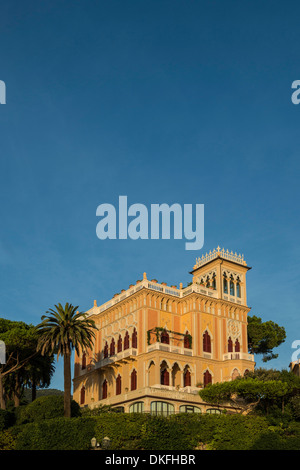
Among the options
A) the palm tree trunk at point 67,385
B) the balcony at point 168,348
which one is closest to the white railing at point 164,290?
the balcony at point 168,348

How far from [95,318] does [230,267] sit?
16.4m

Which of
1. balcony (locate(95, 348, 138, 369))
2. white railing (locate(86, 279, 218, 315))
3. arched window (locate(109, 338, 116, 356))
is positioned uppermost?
white railing (locate(86, 279, 218, 315))

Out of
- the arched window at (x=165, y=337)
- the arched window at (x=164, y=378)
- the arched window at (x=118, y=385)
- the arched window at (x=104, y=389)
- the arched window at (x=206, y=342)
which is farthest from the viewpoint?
the arched window at (x=104, y=389)

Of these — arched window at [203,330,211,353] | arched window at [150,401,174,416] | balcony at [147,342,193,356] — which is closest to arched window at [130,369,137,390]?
balcony at [147,342,193,356]

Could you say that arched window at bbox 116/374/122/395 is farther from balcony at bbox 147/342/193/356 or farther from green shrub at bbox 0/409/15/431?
green shrub at bbox 0/409/15/431

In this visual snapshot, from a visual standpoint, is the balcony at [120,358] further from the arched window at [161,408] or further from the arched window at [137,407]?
the arched window at [161,408]

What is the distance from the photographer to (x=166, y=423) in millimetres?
49562

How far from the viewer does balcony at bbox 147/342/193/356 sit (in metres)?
60.5

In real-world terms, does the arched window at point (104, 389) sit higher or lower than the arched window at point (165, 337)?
lower

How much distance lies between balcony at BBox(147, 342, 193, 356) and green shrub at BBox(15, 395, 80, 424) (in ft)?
35.2

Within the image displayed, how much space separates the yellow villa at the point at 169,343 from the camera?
5978cm

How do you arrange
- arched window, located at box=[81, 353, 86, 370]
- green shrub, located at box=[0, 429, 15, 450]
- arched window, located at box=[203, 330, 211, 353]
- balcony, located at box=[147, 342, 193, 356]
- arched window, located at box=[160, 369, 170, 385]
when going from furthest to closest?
1. arched window, located at box=[81, 353, 86, 370]
2. arched window, located at box=[203, 330, 211, 353]
3. arched window, located at box=[160, 369, 170, 385]
4. balcony, located at box=[147, 342, 193, 356]
5. green shrub, located at box=[0, 429, 15, 450]

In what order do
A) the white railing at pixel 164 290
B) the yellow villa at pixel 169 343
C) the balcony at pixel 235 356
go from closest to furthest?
the yellow villa at pixel 169 343, the white railing at pixel 164 290, the balcony at pixel 235 356

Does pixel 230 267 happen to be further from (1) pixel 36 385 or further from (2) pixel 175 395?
(1) pixel 36 385
